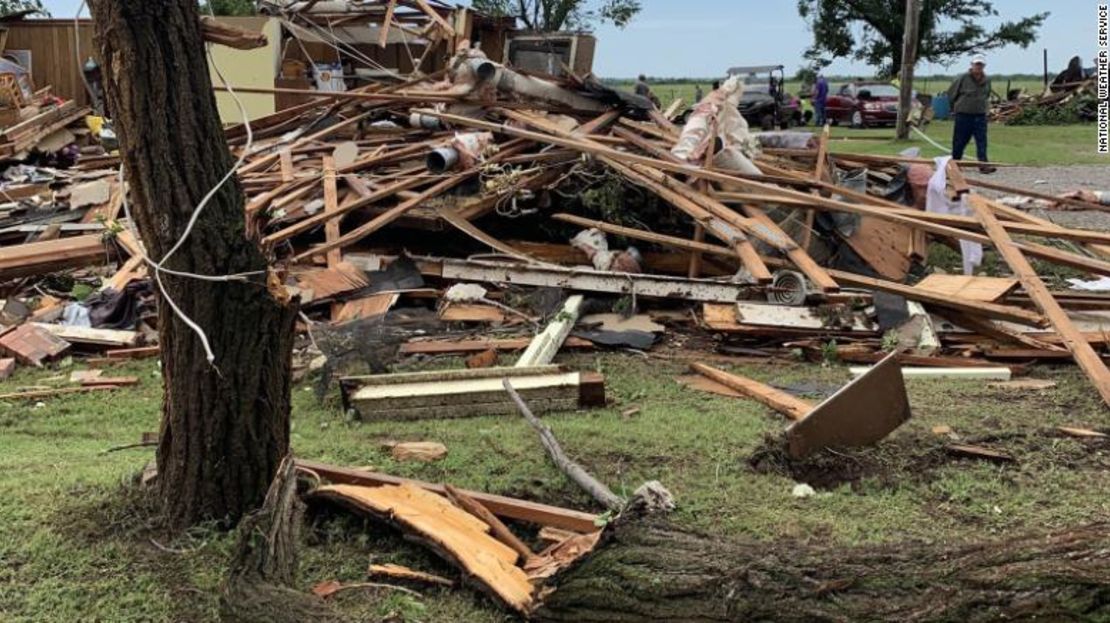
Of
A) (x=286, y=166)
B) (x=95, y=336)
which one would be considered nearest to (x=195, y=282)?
(x=95, y=336)

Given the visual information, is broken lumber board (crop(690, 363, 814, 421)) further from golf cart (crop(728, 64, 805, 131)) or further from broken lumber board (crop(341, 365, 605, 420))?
golf cart (crop(728, 64, 805, 131))

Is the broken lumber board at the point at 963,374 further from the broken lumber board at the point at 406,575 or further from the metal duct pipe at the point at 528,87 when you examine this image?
the metal duct pipe at the point at 528,87

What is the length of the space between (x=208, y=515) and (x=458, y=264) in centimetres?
434

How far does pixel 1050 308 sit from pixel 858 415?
2.40 m

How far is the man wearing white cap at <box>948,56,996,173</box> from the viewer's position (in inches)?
538

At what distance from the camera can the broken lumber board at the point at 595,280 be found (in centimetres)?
701

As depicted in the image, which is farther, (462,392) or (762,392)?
(762,392)

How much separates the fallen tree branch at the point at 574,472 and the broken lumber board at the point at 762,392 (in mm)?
1290

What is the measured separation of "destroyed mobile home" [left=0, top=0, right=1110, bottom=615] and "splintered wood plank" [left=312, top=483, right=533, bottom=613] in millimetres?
759

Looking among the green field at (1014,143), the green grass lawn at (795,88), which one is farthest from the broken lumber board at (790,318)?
the green grass lawn at (795,88)

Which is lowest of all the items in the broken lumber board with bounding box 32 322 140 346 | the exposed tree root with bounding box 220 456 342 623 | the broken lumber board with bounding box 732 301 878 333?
the broken lumber board with bounding box 32 322 140 346

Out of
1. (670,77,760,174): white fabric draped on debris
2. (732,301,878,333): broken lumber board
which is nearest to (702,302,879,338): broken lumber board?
(732,301,878,333): broken lumber board

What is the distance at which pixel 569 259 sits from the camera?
800 centimetres

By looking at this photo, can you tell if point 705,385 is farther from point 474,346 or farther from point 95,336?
point 95,336
